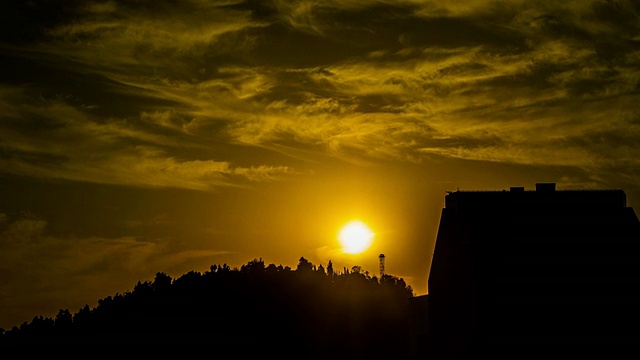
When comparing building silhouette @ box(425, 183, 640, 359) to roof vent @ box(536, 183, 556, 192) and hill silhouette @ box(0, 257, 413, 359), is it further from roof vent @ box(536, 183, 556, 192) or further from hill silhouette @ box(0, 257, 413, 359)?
Answer: hill silhouette @ box(0, 257, 413, 359)

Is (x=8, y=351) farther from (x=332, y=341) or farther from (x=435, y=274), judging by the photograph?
(x=435, y=274)

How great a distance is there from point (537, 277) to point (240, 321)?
62.9m

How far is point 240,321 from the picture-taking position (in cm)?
10744

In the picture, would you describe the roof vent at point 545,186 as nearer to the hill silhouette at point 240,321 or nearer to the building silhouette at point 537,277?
the building silhouette at point 537,277

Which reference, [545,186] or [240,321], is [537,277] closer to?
[545,186]

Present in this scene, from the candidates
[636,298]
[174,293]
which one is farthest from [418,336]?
[174,293]

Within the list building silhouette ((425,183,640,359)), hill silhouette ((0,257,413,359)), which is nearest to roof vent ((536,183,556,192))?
building silhouette ((425,183,640,359))

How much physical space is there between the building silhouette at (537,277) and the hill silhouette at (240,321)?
38.1 m

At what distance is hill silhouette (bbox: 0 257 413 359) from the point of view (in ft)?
322

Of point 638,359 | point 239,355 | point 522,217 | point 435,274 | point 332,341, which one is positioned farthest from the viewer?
point 332,341

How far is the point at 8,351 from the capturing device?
12169 cm

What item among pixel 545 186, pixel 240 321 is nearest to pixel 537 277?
pixel 545 186

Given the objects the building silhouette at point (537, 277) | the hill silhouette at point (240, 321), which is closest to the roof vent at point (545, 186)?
the building silhouette at point (537, 277)

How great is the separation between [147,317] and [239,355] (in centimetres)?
1981
